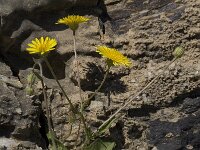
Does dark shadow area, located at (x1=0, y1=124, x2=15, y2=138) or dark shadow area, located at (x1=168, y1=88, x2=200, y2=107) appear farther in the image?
dark shadow area, located at (x1=168, y1=88, x2=200, y2=107)

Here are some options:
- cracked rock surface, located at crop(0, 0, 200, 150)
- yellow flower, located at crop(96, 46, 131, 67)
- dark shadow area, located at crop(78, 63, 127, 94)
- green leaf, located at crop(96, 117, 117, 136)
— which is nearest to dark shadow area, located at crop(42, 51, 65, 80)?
cracked rock surface, located at crop(0, 0, 200, 150)

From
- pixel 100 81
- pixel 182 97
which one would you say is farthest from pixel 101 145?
pixel 182 97

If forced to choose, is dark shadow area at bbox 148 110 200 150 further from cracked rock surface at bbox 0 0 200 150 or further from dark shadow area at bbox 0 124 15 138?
dark shadow area at bbox 0 124 15 138

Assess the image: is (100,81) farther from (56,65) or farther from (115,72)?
(56,65)

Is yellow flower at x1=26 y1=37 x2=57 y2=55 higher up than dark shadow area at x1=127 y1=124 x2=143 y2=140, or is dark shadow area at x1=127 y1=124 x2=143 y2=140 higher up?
yellow flower at x1=26 y1=37 x2=57 y2=55

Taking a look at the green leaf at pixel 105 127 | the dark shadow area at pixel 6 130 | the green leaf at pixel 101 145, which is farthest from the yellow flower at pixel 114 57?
the dark shadow area at pixel 6 130

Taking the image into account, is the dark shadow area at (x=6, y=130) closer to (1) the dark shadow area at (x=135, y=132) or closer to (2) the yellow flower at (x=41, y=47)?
(2) the yellow flower at (x=41, y=47)

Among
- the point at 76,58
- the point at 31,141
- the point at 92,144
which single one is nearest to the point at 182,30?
the point at 76,58

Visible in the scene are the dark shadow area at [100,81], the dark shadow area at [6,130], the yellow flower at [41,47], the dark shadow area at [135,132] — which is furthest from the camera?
the dark shadow area at [100,81]

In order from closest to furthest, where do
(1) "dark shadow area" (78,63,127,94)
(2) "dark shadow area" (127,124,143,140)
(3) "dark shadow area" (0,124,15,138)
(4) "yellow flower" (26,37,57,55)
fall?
(4) "yellow flower" (26,37,57,55) < (3) "dark shadow area" (0,124,15,138) < (2) "dark shadow area" (127,124,143,140) < (1) "dark shadow area" (78,63,127,94)
